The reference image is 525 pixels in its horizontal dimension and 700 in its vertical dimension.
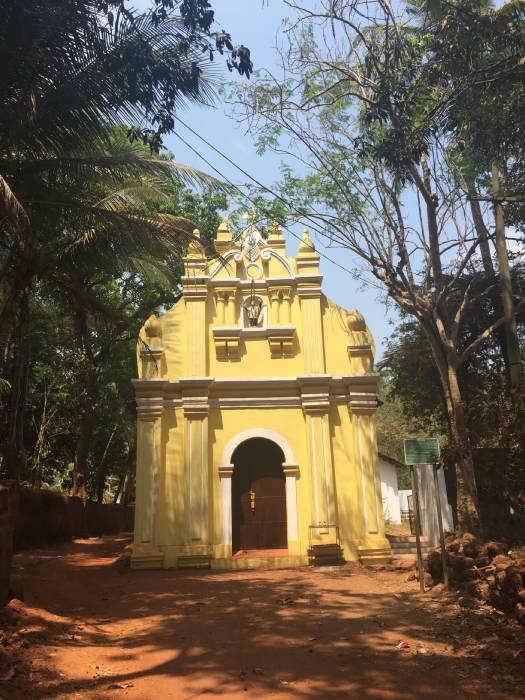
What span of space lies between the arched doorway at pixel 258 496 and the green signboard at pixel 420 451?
202 inches

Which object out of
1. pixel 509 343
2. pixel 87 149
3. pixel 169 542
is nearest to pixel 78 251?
pixel 87 149

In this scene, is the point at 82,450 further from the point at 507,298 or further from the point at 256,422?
the point at 507,298

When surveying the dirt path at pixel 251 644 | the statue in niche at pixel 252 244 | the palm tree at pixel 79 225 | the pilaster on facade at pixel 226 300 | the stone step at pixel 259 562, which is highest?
the statue in niche at pixel 252 244

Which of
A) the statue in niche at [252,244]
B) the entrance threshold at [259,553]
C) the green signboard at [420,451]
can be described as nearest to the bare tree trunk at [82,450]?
the statue in niche at [252,244]

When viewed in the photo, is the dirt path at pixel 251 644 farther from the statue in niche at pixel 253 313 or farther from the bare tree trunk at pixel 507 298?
the statue in niche at pixel 253 313

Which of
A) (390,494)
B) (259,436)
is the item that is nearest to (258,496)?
(259,436)

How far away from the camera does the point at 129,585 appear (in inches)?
426

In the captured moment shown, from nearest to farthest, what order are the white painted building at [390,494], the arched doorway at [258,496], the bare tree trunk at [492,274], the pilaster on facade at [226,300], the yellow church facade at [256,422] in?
1. the yellow church facade at [256,422]
2. the arched doorway at [258,496]
3. the bare tree trunk at [492,274]
4. the pilaster on facade at [226,300]
5. the white painted building at [390,494]

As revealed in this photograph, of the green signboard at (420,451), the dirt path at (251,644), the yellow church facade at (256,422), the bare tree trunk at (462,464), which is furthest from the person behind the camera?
the yellow church facade at (256,422)

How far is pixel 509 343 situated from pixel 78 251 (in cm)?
928

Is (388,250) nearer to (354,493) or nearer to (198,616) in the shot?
(354,493)

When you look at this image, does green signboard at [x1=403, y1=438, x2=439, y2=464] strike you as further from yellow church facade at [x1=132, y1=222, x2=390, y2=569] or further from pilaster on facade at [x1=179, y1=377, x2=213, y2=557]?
pilaster on facade at [x1=179, y1=377, x2=213, y2=557]

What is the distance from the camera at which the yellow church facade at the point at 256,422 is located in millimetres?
12992

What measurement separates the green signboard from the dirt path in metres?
2.02
